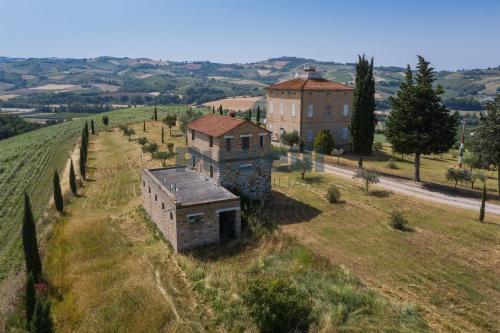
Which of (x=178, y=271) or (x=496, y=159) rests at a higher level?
(x=496, y=159)

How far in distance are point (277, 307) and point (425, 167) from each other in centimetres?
3616

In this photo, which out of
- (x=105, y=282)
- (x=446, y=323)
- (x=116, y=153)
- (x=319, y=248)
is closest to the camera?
(x=446, y=323)

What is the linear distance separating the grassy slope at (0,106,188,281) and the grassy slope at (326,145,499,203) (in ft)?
109

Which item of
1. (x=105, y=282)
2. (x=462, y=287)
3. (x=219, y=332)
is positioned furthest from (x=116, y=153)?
(x=462, y=287)

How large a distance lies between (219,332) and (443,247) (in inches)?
588

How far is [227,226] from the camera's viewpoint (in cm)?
2895

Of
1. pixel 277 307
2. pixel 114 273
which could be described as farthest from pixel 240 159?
pixel 277 307

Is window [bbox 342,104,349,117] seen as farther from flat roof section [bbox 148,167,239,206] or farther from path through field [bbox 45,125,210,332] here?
path through field [bbox 45,125,210,332]

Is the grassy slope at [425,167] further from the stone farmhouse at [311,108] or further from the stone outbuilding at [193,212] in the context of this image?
the stone outbuilding at [193,212]

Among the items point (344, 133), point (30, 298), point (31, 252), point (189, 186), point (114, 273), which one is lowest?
point (114, 273)

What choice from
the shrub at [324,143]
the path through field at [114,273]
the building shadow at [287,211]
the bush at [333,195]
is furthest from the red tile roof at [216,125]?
the shrub at [324,143]

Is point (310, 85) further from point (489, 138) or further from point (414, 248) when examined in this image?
point (414, 248)

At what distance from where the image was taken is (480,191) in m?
36.8

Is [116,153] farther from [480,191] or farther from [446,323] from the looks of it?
[446,323]
